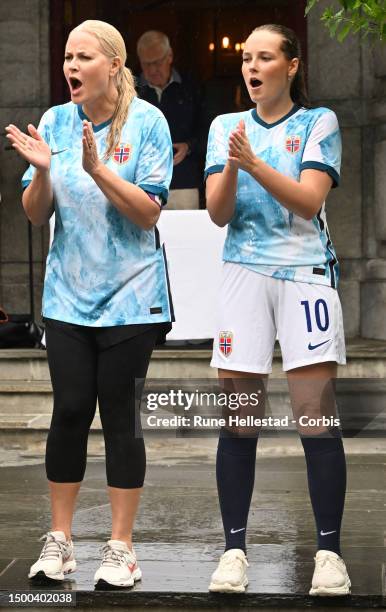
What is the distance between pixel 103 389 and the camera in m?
5.12

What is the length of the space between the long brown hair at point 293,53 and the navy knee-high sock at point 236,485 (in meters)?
1.27

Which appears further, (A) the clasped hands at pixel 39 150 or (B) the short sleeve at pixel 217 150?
(B) the short sleeve at pixel 217 150

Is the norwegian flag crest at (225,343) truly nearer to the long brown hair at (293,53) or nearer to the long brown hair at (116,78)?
the long brown hair at (116,78)

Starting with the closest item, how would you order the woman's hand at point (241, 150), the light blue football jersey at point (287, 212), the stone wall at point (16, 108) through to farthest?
1. the woman's hand at point (241, 150)
2. the light blue football jersey at point (287, 212)
3. the stone wall at point (16, 108)

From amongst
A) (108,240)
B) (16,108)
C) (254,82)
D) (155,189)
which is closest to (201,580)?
(108,240)

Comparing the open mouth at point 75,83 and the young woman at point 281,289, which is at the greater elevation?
the open mouth at point 75,83

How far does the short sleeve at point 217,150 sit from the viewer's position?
16.9 ft

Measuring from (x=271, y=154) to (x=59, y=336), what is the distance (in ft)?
3.36

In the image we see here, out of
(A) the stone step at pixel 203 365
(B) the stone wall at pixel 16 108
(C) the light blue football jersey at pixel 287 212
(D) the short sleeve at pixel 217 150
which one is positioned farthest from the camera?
(B) the stone wall at pixel 16 108

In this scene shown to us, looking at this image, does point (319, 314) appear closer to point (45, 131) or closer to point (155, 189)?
point (155, 189)

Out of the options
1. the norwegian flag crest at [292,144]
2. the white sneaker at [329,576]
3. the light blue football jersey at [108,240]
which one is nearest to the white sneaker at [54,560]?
the light blue football jersey at [108,240]

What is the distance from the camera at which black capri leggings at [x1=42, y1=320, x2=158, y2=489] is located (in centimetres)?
511

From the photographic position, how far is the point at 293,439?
834 cm

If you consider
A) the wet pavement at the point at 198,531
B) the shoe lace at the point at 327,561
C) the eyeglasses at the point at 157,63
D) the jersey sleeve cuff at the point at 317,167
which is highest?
the eyeglasses at the point at 157,63
